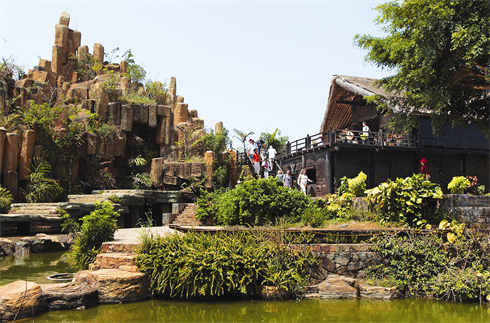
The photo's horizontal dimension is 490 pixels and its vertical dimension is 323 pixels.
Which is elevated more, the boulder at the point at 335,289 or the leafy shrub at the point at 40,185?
the leafy shrub at the point at 40,185

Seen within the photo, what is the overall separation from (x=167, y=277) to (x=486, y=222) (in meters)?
8.11

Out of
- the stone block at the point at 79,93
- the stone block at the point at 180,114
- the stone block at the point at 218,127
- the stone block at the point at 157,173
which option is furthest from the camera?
the stone block at the point at 180,114

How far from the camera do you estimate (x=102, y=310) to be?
7.48m

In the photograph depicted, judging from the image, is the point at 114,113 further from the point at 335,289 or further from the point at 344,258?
the point at 335,289

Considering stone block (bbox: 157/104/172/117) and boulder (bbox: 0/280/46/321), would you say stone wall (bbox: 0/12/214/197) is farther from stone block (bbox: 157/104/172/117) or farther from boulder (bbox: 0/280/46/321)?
boulder (bbox: 0/280/46/321)

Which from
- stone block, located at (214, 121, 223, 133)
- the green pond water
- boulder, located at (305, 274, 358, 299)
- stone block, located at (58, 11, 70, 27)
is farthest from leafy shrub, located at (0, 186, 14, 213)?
stone block, located at (58, 11, 70, 27)

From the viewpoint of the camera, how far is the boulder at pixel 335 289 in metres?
8.57

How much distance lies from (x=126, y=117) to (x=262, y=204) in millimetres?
15808

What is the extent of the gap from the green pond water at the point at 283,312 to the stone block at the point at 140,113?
18056 mm

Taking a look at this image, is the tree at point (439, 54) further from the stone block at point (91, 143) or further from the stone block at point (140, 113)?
the stone block at point (91, 143)

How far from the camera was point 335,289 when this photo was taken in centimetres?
861

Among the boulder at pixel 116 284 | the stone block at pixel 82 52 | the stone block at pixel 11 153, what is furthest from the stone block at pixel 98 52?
the boulder at pixel 116 284

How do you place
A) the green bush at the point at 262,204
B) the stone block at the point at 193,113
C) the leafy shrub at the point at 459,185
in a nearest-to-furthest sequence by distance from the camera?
the green bush at the point at 262,204 → the leafy shrub at the point at 459,185 → the stone block at the point at 193,113

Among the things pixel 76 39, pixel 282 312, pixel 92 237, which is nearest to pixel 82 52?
pixel 76 39
